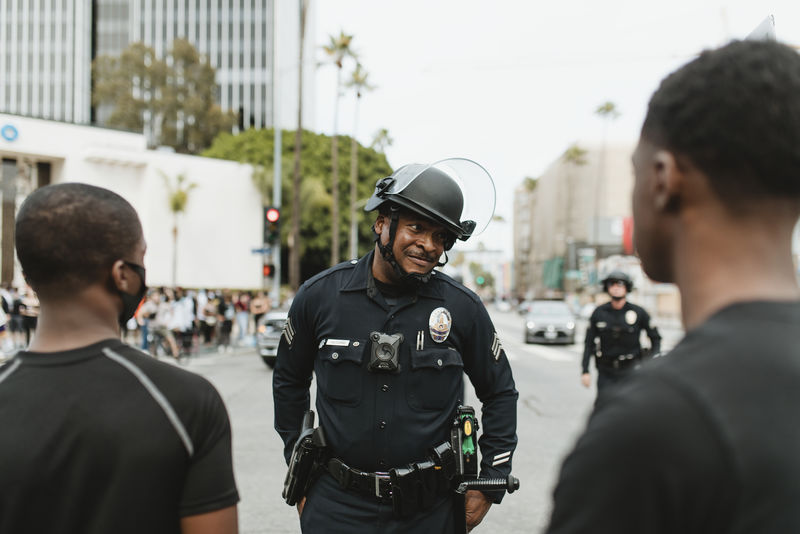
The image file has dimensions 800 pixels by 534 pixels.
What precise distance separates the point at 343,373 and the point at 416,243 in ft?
2.04

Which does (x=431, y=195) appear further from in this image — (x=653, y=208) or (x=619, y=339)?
(x=619, y=339)

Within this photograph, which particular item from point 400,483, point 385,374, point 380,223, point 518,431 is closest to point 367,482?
point 400,483

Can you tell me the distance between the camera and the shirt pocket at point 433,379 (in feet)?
9.03

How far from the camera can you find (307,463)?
2.78m

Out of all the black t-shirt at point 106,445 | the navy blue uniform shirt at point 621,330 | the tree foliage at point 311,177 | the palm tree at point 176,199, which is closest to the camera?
the black t-shirt at point 106,445

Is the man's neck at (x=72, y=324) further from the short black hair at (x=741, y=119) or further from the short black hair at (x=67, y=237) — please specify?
the short black hair at (x=741, y=119)

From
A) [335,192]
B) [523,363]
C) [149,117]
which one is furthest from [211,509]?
[149,117]

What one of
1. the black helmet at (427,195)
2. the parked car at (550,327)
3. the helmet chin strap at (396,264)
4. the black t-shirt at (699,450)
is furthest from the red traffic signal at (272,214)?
the black t-shirt at (699,450)

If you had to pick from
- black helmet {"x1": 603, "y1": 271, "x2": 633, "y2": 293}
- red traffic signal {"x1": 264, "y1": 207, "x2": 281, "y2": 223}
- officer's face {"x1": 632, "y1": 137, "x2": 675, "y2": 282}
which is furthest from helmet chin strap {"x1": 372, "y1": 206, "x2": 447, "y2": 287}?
red traffic signal {"x1": 264, "y1": 207, "x2": 281, "y2": 223}

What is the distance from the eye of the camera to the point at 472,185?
10.4ft

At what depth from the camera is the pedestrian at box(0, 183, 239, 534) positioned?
1482 millimetres

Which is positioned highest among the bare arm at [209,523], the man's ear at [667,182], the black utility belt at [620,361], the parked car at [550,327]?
the man's ear at [667,182]

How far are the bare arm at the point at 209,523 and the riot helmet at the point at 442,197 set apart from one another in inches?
56.2

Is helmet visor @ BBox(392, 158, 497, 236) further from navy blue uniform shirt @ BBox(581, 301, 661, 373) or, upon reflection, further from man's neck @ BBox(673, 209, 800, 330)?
navy blue uniform shirt @ BBox(581, 301, 661, 373)
